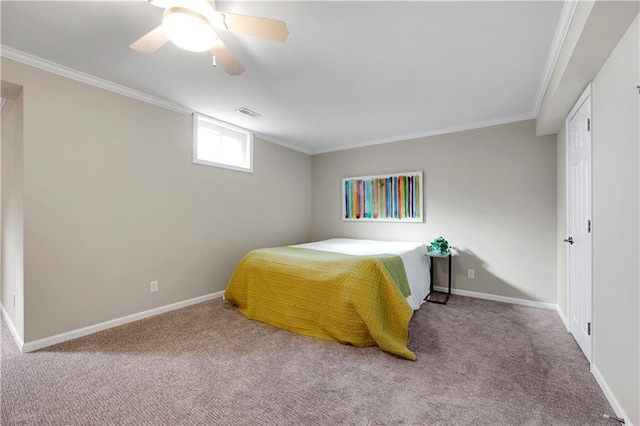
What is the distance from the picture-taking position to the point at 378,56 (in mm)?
2143

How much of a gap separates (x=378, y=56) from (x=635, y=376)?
2.40 m

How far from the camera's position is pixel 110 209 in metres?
2.65

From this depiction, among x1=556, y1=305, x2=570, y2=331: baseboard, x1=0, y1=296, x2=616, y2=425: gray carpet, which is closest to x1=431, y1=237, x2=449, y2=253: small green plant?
x1=0, y1=296, x2=616, y2=425: gray carpet

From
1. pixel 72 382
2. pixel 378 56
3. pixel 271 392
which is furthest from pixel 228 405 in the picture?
pixel 378 56

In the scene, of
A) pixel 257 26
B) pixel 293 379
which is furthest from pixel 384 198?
pixel 257 26

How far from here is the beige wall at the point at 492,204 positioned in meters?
3.28

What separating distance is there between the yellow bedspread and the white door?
4.46ft

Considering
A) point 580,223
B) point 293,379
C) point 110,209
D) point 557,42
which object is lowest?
point 293,379

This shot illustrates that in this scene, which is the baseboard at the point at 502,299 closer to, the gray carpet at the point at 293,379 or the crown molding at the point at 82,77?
the gray carpet at the point at 293,379

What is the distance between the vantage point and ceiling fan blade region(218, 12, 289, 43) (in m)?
1.44

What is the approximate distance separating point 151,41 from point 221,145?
2200 mm

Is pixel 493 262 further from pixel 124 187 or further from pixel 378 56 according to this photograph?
pixel 124 187

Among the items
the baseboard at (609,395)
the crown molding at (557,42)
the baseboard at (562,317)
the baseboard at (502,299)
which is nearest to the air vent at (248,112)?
the crown molding at (557,42)

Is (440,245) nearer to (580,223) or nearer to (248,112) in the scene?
(580,223)
